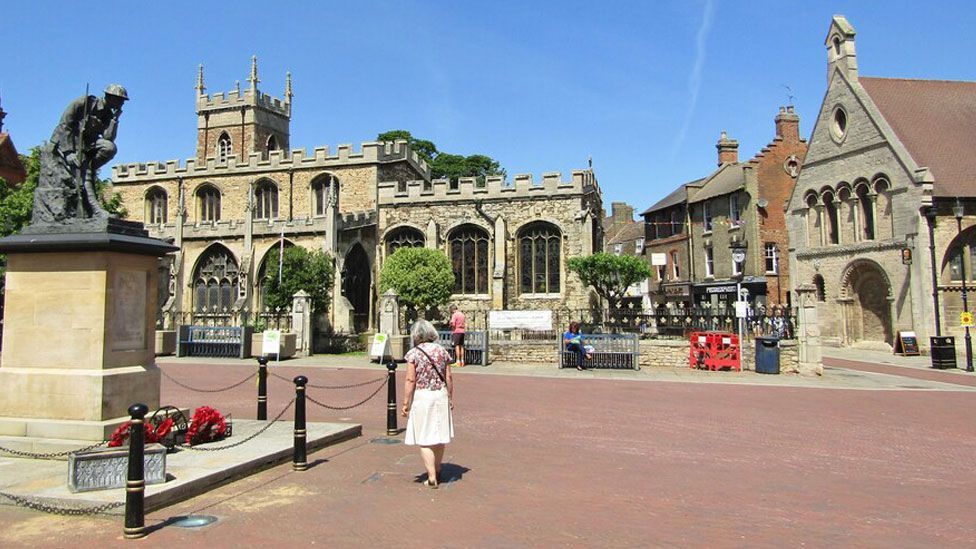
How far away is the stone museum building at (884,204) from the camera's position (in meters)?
26.6

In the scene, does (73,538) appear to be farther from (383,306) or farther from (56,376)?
(383,306)

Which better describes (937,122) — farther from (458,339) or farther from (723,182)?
(458,339)

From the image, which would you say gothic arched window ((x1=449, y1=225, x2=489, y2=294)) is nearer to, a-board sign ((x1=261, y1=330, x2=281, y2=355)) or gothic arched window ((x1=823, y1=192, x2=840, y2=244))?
a-board sign ((x1=261, y1=330, x2=281, y2=355))

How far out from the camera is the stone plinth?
7.05m

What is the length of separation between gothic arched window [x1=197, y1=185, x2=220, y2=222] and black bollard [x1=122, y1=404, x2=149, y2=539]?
1375 inches

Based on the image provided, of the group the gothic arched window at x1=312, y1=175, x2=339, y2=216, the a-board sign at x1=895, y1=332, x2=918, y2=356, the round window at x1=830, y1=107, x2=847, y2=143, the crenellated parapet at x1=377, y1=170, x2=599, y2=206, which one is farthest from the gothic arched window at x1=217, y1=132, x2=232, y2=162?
the a-board sign at x1=895, y1=332, x2=918, y2=356

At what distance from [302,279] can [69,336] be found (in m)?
20.1

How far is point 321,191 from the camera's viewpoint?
3594 cm

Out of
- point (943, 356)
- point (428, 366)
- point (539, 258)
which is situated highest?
point (539, 258)

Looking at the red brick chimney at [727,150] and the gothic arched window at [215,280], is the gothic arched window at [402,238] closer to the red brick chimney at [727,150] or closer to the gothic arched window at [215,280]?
the gothic arched window at [215,280]

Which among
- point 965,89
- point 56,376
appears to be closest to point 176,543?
point 56,376

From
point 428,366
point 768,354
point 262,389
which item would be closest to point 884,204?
point 768,354

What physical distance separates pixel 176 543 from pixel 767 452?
700 cm

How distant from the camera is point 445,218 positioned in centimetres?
3241
